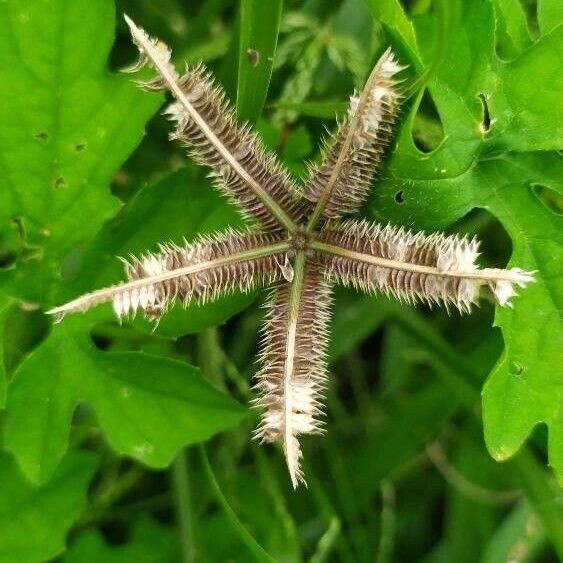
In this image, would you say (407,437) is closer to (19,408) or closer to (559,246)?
(559,246)

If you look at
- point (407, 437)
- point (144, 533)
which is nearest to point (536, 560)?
point (407, 437)

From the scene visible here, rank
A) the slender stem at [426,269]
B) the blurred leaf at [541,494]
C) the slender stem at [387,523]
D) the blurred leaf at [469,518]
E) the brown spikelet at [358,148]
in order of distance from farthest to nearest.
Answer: the blurred leaf at [469,518], the slender stem at [387,523], the blurred leaf at [541,494], the brown spikelet at [358,148], the slender stem at [426,269]

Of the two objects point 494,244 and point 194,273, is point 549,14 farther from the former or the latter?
point 494,244

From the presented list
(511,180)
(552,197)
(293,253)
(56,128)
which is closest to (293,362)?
(293,253)

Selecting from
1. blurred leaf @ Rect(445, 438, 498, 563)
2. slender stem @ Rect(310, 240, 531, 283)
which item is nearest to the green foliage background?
blurred leaf @ Rect(445, 438, 498, 563)

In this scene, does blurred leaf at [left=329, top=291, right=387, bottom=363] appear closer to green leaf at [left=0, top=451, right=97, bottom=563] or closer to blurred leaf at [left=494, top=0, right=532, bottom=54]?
green leaf at [left=0, top=451, right=97, bottom=563]

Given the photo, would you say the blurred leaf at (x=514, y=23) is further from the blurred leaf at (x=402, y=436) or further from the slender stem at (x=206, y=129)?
the blurred leaf at (x=402, y=436)

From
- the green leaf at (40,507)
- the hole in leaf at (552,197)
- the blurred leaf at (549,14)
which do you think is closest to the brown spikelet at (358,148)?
the blurred leaf at (549,14)
